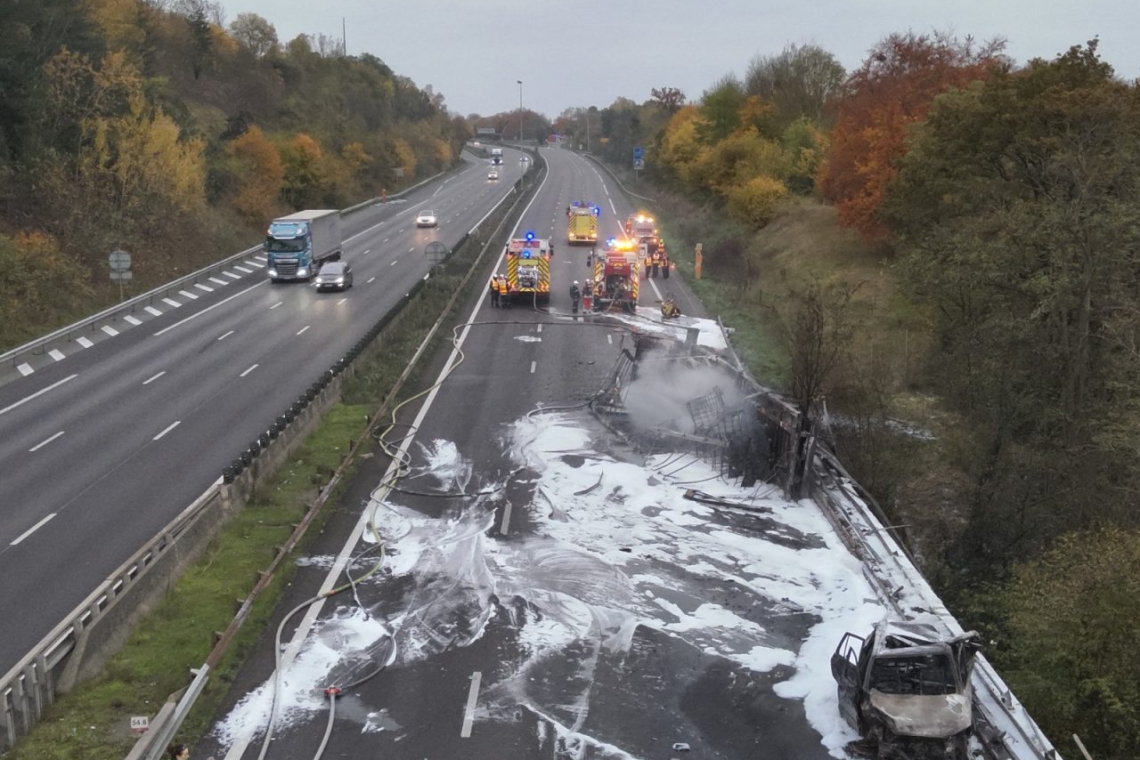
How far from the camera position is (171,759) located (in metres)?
11.5

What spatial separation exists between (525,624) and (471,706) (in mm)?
2424

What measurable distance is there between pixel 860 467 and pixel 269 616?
13813 millimetres

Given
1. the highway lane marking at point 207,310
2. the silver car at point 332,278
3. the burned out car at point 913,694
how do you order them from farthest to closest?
the silver car at point 332,278 < the highway lane marking at point 207,310 < the burned out car at point 913,694

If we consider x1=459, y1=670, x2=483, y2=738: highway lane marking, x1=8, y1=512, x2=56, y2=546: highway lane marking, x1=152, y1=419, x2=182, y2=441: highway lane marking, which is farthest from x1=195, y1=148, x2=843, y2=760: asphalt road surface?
x1=152, y1=419, x2=182, y2=441: highway lane marking

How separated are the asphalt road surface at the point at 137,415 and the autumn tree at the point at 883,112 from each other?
24037 mm

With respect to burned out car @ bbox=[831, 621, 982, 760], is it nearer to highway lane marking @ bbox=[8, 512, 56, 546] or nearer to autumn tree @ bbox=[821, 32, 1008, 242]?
highway lane marking @ bbox=[8, 512, 56, 546]

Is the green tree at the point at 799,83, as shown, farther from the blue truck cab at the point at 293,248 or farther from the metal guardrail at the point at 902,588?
the metal guardrail at the point at 902,588

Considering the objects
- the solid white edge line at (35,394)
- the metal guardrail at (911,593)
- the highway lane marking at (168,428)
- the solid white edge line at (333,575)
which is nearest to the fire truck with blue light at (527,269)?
the solid white edge line at (333,575)

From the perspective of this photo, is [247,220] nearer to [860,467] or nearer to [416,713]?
[860,467]

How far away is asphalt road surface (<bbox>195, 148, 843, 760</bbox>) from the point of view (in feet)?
40.3

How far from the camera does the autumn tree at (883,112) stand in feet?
157

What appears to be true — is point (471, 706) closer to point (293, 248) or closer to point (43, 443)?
point (43, 443)

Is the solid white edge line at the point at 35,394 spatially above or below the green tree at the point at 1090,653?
below

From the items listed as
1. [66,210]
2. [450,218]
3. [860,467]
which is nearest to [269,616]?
[860,467]
